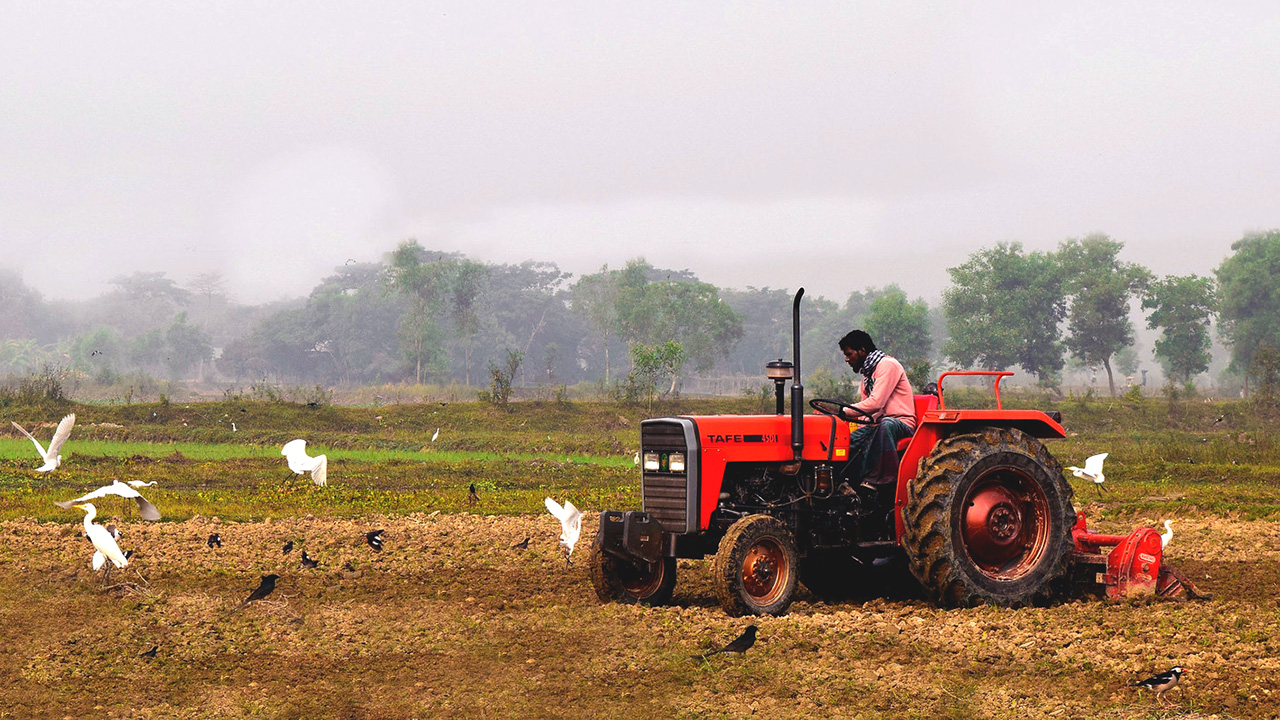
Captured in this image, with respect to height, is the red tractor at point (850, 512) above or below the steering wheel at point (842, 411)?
below

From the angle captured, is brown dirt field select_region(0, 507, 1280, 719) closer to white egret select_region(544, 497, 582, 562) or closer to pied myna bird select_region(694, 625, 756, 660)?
pied myna bird select_region(694, 625, 756, 660)

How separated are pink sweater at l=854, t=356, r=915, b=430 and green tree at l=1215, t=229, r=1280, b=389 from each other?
6204 cm

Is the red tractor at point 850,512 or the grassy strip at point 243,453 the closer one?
the red tractor at point 850,512

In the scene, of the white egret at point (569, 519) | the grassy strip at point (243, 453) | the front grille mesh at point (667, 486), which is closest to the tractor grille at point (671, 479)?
the front grille mesh at point (667, 486)

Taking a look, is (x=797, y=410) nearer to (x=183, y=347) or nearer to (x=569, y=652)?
(x=569, y=652)

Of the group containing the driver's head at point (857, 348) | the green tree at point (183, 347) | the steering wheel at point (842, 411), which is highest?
the green tree at point (183, 347)

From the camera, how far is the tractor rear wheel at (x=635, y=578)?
7.90 meters

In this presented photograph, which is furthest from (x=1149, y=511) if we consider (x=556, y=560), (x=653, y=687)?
(x=653, y=687)

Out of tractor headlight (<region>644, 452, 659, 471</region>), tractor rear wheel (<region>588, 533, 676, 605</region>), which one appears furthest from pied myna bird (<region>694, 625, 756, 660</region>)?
tractor headlight (<region>644, 452, 659, 471</region>)

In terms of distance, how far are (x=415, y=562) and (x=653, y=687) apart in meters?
4.61

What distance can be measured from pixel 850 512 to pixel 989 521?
3.01ft

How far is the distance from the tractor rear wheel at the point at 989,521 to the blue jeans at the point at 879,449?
220 mm

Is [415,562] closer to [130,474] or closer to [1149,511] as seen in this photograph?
[1149,511]

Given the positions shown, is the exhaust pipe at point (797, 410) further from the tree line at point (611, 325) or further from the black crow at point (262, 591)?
the tree line at point (611, 325)
